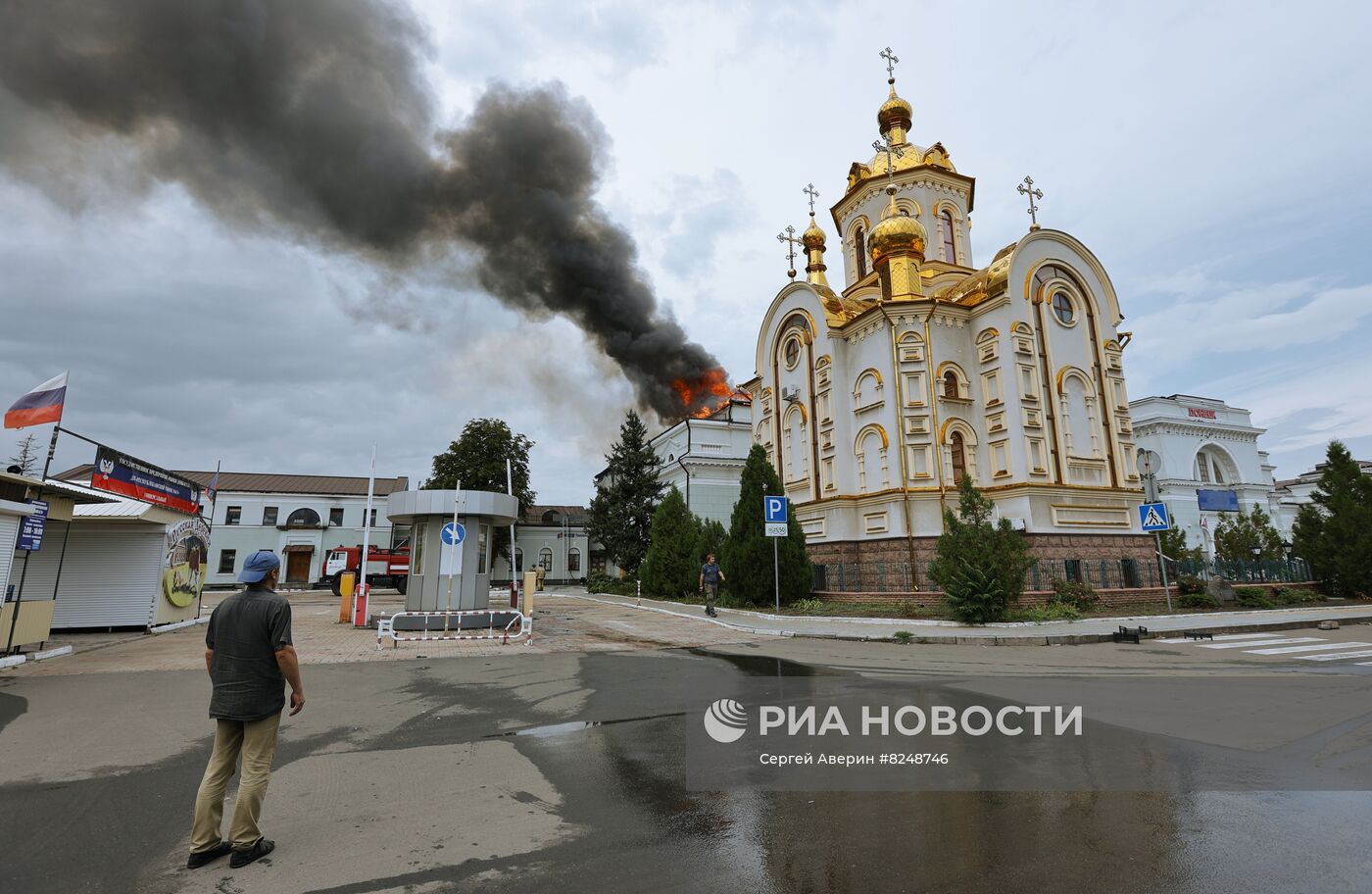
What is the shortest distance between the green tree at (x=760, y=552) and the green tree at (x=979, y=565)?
19.1 ft

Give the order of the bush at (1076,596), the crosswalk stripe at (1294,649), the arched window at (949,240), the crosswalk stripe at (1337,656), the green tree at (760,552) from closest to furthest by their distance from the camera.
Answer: the crosswalk stripe at (1337,656)
the crosswalk stripe at (1294,649)
the bush at (1076,596)
the green tree at (760,552)
the arched window at (949,240)

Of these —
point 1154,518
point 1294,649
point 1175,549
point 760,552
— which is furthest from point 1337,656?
point 1175,549

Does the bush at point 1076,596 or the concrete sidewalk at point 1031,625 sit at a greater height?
the bush at point 1076,596

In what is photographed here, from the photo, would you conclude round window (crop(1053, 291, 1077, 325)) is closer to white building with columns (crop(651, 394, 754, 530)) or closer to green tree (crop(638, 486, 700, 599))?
green tree (crop(638, 486, 700, 599))

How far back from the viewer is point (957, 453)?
2298cm

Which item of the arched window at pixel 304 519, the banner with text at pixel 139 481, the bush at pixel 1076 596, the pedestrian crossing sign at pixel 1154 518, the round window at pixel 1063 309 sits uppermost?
the round window at pixel 1063 309

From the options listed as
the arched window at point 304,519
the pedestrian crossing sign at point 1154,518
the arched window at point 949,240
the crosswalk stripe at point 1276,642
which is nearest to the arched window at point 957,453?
the pedestrian crossing sign at point 1154,518

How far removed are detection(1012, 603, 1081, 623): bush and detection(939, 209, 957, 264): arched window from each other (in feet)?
56.4

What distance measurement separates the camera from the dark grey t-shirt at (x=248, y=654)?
3811mm

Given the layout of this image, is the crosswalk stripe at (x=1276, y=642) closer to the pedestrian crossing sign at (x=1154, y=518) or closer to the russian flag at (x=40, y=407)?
the pedestrian crossing sign at (x=1154, y=518)

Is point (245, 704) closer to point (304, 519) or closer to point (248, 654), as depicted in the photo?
point (248, 654)

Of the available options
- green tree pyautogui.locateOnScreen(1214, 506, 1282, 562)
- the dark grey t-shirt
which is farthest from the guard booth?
green tree pyautogui.locateOnScreen(1214, 506, 1282, 562)

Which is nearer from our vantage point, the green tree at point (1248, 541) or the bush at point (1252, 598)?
the bush at point (1252, 598)

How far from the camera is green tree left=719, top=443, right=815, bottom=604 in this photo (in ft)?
70.2
